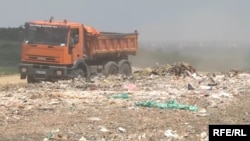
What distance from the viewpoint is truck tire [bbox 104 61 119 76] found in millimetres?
27406

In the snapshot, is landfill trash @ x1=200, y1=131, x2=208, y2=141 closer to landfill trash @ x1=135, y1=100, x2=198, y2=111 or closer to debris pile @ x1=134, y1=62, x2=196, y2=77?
landfill trash @ x1=135, y1=100, x2=198, y2=111

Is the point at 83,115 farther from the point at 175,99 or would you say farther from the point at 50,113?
the point at 175,99

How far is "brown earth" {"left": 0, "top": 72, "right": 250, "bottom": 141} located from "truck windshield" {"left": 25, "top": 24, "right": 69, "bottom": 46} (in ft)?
25.1

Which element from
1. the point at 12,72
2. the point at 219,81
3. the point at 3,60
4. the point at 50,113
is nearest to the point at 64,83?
the point at 219,81

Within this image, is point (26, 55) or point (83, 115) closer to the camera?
point (83, 115)

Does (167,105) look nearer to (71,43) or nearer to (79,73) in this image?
(71,43)

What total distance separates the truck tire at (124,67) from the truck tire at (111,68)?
31 centimetres

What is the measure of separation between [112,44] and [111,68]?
1.06 meters

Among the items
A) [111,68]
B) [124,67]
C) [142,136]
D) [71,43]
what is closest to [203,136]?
[142,136]

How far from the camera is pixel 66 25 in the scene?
80.4ft

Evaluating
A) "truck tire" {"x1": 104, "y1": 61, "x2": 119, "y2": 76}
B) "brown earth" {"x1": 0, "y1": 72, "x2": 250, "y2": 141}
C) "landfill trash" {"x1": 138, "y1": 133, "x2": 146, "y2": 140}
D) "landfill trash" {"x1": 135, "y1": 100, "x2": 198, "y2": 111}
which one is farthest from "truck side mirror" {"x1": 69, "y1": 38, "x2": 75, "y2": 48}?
"landfill trash" {"x1": 138, "y1": 133, "x2": 146, "y2": 140}

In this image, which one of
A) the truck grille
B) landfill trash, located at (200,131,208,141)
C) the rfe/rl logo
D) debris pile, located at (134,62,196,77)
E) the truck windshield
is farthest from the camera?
debris pile, located at (134,62,196,77)

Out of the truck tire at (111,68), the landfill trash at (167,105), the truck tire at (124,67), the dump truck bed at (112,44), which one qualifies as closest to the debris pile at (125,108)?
the landfill trash at (167,105)

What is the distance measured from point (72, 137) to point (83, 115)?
213 centimetres
